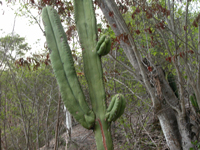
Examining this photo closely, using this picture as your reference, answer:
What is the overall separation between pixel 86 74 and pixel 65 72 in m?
0.18

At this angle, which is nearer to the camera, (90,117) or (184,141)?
(90,117)

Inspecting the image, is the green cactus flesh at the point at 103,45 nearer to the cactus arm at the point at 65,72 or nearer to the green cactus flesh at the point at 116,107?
the cactus arm at the point at 65,72

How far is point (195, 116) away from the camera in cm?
318

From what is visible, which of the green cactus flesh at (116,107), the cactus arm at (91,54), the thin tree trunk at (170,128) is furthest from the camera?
the thin tree trunk at (170,128)

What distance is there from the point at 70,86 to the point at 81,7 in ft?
2.61

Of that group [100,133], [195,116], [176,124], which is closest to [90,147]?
[176,124]

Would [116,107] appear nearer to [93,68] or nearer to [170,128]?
[93,68]

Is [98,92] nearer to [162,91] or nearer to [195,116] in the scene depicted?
[162,91]

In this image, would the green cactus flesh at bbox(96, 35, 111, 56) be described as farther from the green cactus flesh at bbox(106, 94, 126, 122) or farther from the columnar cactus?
the green cactus flesh at bbox(106, 94, 126, 122)

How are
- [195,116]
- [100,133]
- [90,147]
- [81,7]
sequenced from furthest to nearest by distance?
[90,147] < [195,116] < [81,7] < [100,133]

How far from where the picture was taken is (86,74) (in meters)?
1.48

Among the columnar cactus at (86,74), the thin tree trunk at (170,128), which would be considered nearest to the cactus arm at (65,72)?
the columnar cactus at (86,74)

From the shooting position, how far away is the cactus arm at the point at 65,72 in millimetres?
1353

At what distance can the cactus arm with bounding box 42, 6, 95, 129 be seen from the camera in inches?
53.2
